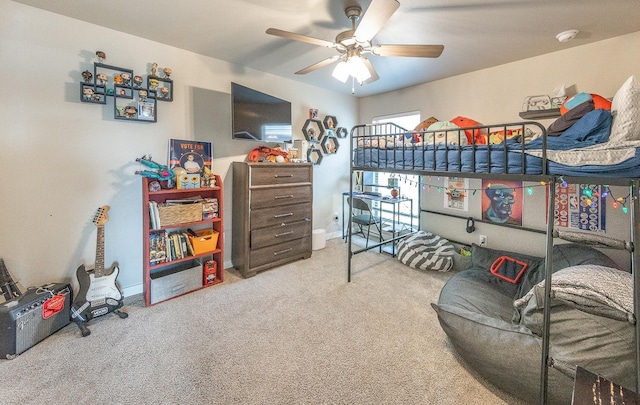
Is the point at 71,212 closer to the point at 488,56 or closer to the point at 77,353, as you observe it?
the point at 77,353

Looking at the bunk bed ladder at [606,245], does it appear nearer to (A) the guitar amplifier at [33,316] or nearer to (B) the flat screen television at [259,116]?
(B) the flat screen television at [259,116]

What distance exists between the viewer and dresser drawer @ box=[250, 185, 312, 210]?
300 cm

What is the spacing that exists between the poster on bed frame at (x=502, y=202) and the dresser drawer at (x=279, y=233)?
213cm

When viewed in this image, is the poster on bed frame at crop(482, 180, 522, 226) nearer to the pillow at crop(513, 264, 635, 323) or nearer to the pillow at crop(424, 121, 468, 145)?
the pillow at crop(424, 121, 468, 145)

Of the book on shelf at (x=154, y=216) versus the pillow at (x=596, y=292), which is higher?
the book on shelf at (x=154, y=216)

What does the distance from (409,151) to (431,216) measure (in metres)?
1.70

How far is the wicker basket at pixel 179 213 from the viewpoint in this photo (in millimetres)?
2459

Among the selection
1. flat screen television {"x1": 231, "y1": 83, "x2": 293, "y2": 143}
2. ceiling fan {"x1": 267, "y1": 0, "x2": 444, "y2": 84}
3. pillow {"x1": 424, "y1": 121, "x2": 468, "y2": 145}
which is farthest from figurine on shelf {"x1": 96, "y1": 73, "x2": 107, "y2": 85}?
pillow {"x1": 424, "y1": 121, "x2": 468, "y2": 145}

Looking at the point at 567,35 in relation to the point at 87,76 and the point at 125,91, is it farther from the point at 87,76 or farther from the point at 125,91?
the point at 87,76

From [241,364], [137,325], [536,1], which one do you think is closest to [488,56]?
[536,1]

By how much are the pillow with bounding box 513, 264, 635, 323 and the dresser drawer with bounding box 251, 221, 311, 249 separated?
7.86 ft

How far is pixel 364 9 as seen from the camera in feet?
6.42

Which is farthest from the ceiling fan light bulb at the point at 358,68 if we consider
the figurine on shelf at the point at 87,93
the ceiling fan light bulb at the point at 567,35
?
the figurine on shelf at the point at 87,93

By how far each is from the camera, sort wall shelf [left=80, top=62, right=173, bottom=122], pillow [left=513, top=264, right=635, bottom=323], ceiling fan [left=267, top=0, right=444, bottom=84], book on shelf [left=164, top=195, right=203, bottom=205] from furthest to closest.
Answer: book on shelf [left=164, top=195, right=203, bottom=205] → wall shelf [left=80, top=62, right=173, bottom=122] → ceiling fan [left=267, top=0, right=444, bottom=84] → pillow [left=513, top=264, right=635, bottom=323]
